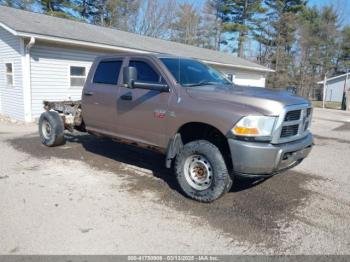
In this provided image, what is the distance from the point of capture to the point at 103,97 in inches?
220

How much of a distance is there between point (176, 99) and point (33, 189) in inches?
103

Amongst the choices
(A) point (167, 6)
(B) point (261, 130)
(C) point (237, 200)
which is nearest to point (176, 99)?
(B) point (261, 130)

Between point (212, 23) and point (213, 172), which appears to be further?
point (212, 23)

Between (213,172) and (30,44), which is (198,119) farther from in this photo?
(30,44)

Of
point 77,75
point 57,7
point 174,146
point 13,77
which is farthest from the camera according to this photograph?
point 57,7

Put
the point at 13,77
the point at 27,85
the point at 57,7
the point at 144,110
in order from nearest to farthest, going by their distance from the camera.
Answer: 1. the point at 144,110
2. the point at 27,85
3. the point at 13,77
4. the point at 57,7

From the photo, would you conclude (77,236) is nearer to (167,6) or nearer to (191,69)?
(191,69)

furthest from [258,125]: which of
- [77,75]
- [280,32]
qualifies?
[280,32]

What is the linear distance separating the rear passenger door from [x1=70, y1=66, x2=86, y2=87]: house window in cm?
659

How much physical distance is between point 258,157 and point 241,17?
37356 millimetres

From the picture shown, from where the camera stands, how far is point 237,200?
14.3ft

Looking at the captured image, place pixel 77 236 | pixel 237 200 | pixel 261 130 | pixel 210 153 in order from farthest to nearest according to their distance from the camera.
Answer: pixel 237 200, pixel 210 153, pixel 261 130, pixel 77 236

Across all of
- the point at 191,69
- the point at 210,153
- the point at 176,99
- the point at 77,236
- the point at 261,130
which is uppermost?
the point at 191,69

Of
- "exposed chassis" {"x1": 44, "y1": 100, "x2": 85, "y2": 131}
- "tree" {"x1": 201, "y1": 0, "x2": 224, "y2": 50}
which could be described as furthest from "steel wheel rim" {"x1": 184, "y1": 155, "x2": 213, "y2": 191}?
"tree" {"x1": 201, "y1": 0, "x2": 224, "y2": 50}
